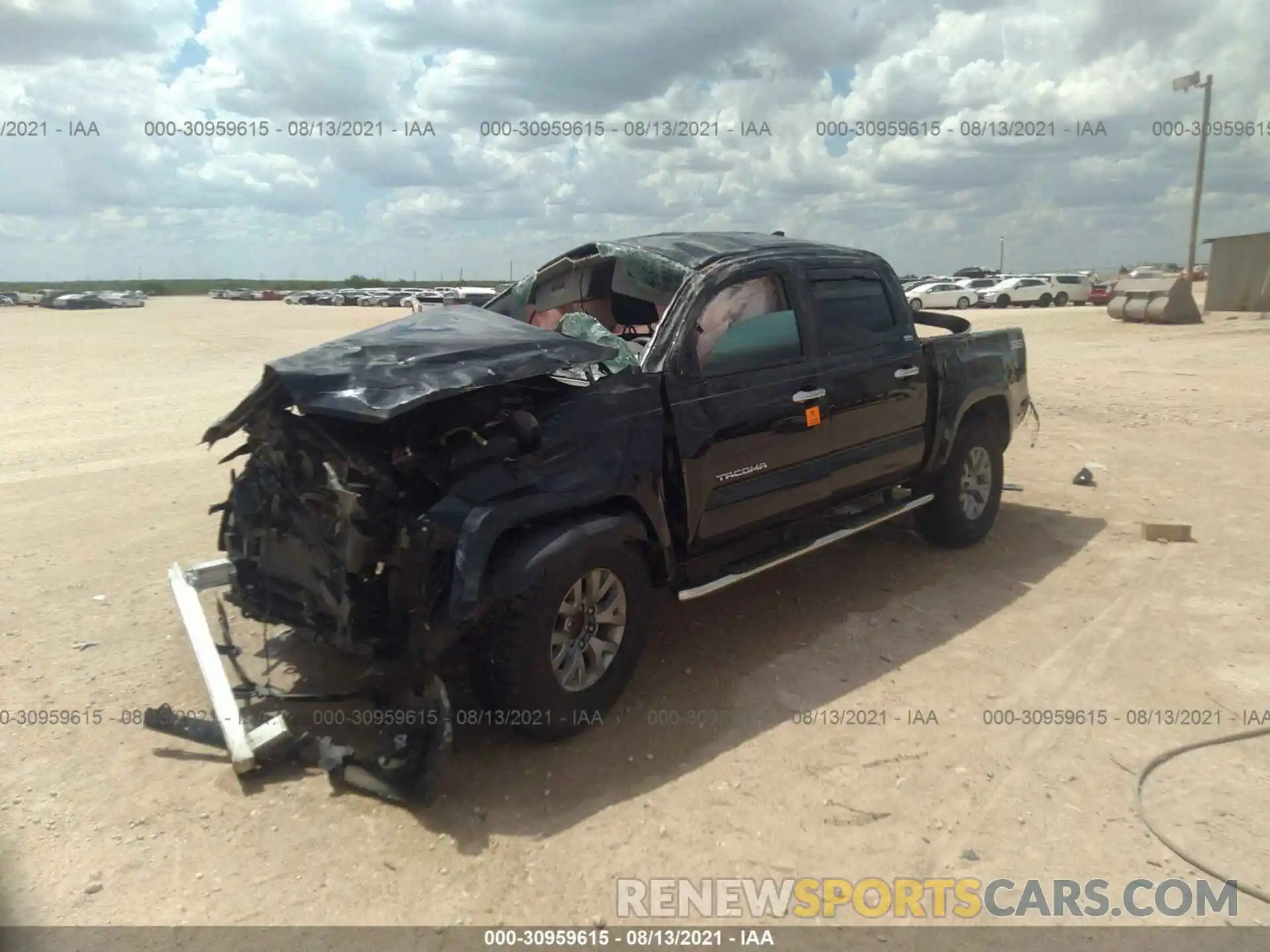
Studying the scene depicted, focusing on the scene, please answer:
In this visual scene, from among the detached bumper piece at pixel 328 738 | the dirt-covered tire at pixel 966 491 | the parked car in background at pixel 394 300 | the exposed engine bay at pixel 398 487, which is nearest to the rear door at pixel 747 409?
the exposed engine bay at pixel 398 487

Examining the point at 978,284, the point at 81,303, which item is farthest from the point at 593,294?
the point at 81,303

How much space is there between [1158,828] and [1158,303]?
26.2 meters

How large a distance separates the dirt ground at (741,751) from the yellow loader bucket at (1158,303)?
2048cm

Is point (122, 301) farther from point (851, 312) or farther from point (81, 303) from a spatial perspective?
point (851, 312)

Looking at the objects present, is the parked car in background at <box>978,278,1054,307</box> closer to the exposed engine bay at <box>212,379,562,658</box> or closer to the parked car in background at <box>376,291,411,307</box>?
the parked car in background at <box>376,291,411,307</box>

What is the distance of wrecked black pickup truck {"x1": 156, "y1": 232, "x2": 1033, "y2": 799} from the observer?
375 cm

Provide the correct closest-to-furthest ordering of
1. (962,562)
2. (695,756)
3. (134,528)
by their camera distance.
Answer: (695,756)
(962,562)
(134,528)

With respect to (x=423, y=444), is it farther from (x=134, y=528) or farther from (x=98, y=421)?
(x=98, y=421)

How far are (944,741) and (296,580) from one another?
9.82ft

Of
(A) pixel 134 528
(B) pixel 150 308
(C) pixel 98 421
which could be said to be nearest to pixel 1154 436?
(A) pixel 134 528

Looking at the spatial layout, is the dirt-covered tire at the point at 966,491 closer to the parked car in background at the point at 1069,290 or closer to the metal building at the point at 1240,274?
the metal building at the point at 1240,274

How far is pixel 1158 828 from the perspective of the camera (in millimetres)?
3488

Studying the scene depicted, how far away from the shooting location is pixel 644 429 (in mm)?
4309
